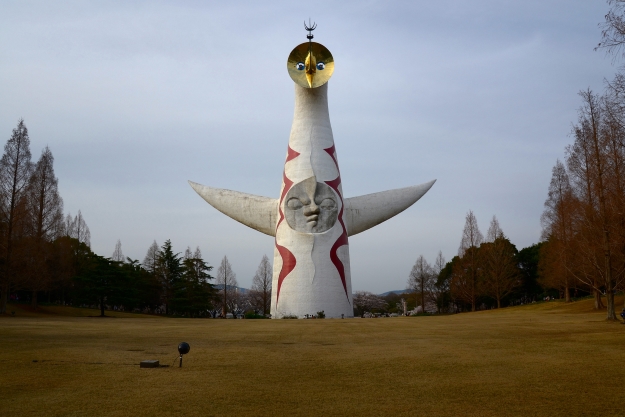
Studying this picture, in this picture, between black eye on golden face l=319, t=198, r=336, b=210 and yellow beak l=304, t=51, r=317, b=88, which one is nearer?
black eye on golden face l=319, t=198, r=336, b=210

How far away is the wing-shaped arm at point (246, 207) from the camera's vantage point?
3081 cm

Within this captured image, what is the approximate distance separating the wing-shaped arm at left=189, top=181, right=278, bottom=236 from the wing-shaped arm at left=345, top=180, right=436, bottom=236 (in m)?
4.19

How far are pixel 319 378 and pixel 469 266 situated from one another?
129ft

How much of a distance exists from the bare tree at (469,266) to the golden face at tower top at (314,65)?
21.1 m

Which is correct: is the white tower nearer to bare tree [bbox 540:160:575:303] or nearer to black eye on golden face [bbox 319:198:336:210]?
black eye on golden face [bbox 319:198:336:210]

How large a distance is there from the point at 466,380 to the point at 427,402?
1.40 m

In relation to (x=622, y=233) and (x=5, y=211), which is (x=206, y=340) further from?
(x=5, y=211)

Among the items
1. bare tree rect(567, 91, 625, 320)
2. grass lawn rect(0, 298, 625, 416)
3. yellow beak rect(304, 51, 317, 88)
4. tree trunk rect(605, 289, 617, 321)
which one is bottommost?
grass lawn rect(0, 298, 625, 416)

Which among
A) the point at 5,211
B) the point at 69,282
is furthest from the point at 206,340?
the point at 69,282

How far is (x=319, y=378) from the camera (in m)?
7.58

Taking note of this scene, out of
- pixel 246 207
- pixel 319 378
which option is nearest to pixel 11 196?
pixel 246 207

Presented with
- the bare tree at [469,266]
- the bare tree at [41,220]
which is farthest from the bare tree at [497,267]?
the bare tree at [41,220]

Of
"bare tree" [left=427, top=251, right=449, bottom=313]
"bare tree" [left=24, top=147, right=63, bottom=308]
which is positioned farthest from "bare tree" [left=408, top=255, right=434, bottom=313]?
"bare tree" [left=24, top=147, right=63, bottom=308]

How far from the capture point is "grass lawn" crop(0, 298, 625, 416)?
5898mm
